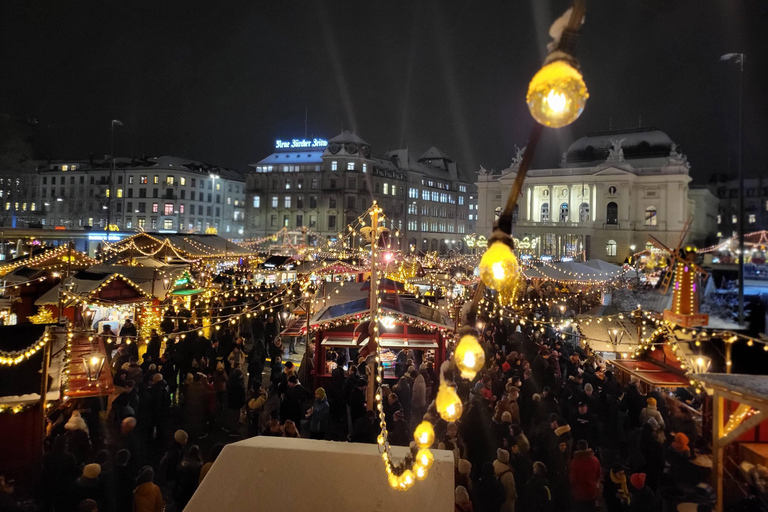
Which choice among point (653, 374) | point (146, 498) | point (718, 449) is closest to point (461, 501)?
point (146, 498)

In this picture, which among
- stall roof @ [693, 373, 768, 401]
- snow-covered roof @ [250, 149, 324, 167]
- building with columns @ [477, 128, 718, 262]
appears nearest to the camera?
stall roof @ [693, 373, 768, 401]

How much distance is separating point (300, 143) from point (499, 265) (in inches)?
2505

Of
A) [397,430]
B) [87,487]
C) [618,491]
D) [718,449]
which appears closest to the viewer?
[87,487]

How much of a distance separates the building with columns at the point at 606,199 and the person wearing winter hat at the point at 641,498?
47.3 m

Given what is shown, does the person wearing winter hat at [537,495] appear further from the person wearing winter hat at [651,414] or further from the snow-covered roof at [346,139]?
the snow-covered roof at [346,139]

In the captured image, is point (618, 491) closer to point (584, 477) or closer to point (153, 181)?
point (584, 477)

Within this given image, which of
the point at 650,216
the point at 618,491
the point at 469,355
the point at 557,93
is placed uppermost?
the point at 650,216

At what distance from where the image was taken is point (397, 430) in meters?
7.45

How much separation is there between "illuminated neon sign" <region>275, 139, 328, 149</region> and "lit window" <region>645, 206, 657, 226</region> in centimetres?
3892

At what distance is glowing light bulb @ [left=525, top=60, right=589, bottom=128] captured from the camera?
72.0 inches

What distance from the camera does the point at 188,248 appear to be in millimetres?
22234

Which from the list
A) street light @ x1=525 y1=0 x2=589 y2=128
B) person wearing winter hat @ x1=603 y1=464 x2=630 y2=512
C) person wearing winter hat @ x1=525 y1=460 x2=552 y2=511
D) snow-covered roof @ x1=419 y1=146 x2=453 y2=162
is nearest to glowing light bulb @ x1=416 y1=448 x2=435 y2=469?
street light @ x1=525 y1=0 x2=589 y2=128

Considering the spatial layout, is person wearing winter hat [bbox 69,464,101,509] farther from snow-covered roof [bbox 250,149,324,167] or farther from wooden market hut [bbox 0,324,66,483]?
snow-covered roof [bbox 250,149,324,167]

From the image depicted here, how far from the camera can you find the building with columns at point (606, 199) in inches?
2084
